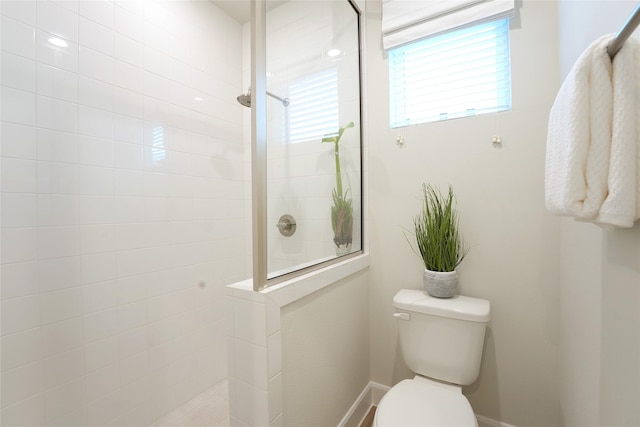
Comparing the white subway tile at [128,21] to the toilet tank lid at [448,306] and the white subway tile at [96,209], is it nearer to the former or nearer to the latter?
the white subway tile at [96,209]

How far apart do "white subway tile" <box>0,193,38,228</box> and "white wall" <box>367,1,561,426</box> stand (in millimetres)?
1629

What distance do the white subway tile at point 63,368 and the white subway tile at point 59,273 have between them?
0.98 ft

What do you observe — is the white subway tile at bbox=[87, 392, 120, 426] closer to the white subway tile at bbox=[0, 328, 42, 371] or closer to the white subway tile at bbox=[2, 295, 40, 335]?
the white subway tile at bbox=[0, 328, 42, 371]

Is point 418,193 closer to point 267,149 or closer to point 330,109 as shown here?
point 330,109

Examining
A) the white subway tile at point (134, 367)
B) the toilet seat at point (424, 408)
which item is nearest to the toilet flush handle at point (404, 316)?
the toilet seat at point (424, 408)

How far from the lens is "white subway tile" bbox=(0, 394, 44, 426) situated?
1.06m

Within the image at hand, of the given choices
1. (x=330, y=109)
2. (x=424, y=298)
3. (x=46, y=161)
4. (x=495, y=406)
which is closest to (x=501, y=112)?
(x=330, y=109)

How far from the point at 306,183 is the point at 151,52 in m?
1.19

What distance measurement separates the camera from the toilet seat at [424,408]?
955 millimetres

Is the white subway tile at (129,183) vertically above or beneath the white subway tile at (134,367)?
above

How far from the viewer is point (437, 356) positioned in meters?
1.22

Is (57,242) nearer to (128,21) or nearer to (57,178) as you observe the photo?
(57,178)

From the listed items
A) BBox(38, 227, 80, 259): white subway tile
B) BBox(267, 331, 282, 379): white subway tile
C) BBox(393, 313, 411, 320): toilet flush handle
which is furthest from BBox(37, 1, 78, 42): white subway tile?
BBox(393, 313, 411, 320): toilet flush handle

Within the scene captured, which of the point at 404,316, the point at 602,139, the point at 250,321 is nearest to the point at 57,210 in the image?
the point at 250,321
